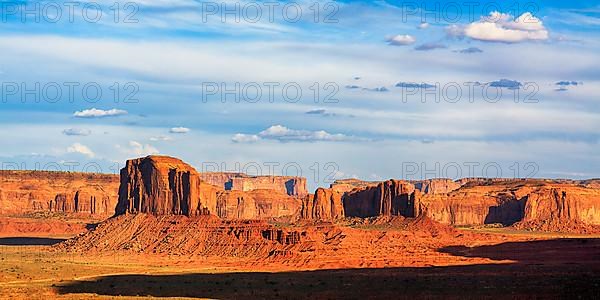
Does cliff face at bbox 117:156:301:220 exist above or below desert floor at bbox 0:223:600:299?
above

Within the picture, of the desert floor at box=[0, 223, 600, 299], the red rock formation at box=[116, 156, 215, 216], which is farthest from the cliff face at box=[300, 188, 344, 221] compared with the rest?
→ the red rock formation at box=[116, 156, 215, 216]

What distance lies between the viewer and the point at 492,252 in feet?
488

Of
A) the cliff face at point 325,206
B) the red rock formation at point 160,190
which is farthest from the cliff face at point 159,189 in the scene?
the cliff face at point 325,206

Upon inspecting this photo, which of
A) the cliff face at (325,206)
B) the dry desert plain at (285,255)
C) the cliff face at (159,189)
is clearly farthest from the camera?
the cliff face at (325,206)

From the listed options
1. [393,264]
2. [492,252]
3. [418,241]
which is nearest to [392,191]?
[418,241]

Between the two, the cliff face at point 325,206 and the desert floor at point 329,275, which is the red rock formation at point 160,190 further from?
the cliff face at point 325,206

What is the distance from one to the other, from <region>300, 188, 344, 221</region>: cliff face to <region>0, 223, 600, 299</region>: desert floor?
94.0 feet

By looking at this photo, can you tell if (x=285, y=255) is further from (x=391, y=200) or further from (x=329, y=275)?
(x=391, y=200)

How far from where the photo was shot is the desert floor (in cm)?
9712

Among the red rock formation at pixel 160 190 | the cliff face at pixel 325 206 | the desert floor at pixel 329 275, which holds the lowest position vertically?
the desert floor at pixel 329 275

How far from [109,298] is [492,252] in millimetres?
69097

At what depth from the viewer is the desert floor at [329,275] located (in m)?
97.1

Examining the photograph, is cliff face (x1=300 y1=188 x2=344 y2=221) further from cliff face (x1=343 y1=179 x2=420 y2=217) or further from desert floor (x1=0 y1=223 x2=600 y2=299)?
desert floor (x1=0 y1=223 x2=600 y2=299)

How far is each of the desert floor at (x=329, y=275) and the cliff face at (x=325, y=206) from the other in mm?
28650
